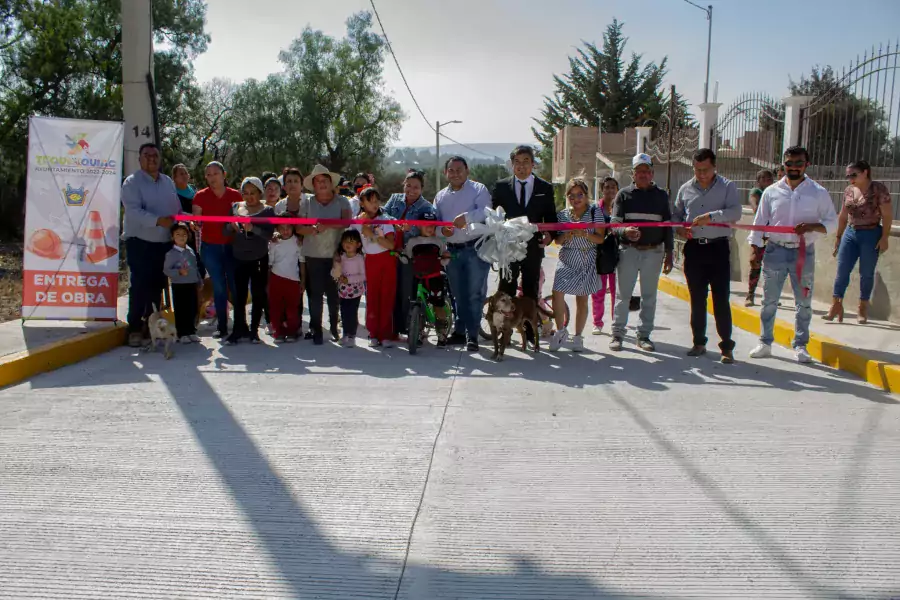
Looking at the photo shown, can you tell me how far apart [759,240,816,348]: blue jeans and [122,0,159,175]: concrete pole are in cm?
675

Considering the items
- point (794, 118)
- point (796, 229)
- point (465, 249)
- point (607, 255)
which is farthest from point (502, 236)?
point (794, 118)

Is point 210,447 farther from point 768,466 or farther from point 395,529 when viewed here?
point 768,466

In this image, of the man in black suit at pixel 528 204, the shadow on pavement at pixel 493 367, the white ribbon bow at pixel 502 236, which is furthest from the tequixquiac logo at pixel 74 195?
the man in black suit at pixel 528 204

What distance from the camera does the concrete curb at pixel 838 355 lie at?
632 cm

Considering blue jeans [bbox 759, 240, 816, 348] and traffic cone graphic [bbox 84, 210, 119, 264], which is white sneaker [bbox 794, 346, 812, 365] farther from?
traffic cone graphic [bbox 84, 210, 119, 264]

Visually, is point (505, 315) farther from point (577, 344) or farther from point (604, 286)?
point (604, 286)

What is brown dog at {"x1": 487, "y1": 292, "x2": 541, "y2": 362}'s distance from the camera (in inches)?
289

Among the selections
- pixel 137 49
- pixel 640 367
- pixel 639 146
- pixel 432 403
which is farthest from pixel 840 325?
pixel 639 146

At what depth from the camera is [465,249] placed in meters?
7.75

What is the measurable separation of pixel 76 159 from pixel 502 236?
14.4 feet

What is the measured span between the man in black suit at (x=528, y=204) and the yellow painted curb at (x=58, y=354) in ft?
13.3

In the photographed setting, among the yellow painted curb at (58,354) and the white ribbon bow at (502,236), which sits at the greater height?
the white ribbon bow at (502,236)

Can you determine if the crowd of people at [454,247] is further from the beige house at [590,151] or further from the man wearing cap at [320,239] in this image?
the beige house at [590,151]

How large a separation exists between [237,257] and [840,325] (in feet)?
21.7
